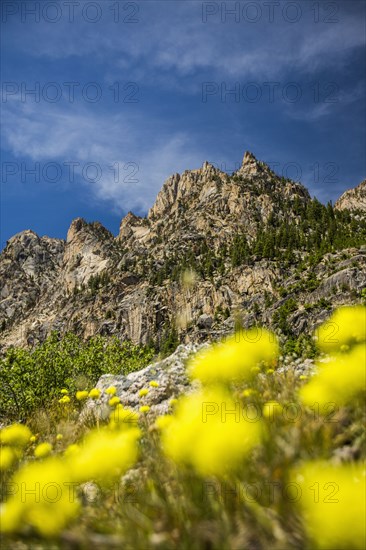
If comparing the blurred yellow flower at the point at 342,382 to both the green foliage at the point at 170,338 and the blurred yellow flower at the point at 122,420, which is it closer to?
the blurred yellow flower at the point at 122,420

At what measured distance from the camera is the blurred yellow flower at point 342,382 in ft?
10.3

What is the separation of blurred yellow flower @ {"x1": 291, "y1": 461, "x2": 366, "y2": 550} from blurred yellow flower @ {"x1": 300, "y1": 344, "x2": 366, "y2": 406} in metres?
0.64

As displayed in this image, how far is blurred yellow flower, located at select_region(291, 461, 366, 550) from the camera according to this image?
2059 millimetres

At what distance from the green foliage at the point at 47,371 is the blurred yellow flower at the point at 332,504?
51.0 feet

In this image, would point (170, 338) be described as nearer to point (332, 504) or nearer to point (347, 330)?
point (347, 330)

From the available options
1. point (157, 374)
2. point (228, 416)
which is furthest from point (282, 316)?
point (228, 416)

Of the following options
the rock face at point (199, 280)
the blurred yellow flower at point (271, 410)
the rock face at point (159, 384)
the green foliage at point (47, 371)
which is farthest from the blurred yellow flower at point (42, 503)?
the rock face at point (199, 280)

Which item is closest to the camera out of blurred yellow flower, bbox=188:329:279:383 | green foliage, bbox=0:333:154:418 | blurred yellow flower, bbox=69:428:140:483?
blurred yellow flower, bbox=69:428:140:483

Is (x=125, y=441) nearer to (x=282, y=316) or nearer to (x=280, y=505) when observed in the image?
(x=280, y=505)

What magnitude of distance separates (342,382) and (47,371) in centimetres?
2349

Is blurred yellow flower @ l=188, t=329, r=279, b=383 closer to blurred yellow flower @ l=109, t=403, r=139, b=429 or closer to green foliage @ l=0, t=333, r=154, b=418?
blurred yellow flower @ l=109, t=403, r=139, b=429

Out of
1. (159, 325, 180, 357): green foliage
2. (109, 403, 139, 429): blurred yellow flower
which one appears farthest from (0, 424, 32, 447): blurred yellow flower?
(159, 325, 180, 357): green foliage

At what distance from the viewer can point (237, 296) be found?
12269 cm

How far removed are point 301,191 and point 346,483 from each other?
20821 centimetres
